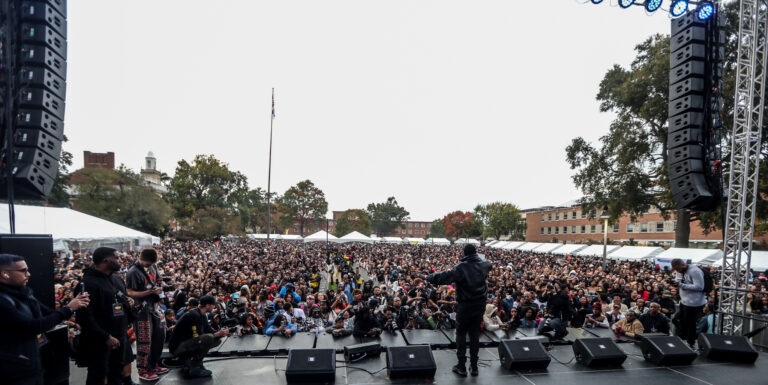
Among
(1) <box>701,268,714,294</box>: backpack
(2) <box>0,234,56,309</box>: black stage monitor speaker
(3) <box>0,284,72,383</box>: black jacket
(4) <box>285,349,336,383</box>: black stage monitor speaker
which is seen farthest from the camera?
(1) <box>701,268,714,294</box>: backpack

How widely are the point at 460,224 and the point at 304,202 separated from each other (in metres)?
32.8

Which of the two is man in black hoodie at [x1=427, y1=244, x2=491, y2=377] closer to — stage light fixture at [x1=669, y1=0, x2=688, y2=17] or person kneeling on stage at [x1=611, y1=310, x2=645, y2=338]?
person kneeling on stage at [x1=611, y1=310, x2=645, y2=338]

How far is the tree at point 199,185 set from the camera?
44.6m

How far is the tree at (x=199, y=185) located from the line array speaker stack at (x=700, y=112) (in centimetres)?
4660

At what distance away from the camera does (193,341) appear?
4289 mm

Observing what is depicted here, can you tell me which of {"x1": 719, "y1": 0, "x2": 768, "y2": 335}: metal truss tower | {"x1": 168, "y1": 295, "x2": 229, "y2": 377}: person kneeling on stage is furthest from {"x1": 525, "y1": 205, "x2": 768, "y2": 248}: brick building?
{"x1": 168, "y1": 295, "x2": 229, "y2": 377}: person kneeling on stage

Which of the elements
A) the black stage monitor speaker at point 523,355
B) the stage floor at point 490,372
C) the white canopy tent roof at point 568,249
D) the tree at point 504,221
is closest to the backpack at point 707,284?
the stage floor at point 490,372

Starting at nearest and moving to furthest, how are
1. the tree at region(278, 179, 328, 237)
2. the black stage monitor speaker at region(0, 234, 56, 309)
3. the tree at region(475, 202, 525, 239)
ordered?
the black stage monitor speaker at region(0, 234, 56, 309) → the tree at region(475, 202, 525, 239) → the tree at region(278, 179, 328, 237)

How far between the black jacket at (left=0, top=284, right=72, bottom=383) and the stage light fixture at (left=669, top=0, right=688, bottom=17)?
963 centimetres

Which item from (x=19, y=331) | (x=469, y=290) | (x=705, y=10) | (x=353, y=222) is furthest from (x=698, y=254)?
(x=353, y=222)

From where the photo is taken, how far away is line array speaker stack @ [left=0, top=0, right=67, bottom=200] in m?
3.82

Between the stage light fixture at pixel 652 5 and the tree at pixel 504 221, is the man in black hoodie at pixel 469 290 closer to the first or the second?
the stage light fixture at pixel 652 5

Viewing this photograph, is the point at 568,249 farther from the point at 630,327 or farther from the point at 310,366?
the point at 310,366

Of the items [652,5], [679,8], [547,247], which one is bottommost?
[547,247]
